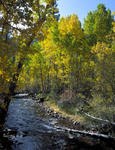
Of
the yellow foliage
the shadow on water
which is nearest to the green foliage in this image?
the yellow foliage

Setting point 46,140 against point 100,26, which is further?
point 100,26

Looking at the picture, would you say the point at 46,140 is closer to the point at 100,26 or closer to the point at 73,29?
the point at 73,29

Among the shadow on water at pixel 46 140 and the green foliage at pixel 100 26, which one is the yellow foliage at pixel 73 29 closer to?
the green foliage at pixel 100 26

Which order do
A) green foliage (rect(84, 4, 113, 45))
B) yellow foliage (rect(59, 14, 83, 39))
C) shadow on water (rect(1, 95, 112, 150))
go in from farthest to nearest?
green foliage (rect(84, 4, 113, 45))
yellow foliage (rect(59, 14, 83, 39))
shadow on water (rect(1, 95, 112, 150))

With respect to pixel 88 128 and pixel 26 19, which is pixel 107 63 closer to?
pixel 88 128

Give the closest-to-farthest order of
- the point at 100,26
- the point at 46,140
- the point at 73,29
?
the point at 46,140
the point at 73,29
the point at 100,26

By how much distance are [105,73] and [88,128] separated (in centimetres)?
412

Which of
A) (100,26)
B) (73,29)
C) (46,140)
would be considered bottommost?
(46,140)

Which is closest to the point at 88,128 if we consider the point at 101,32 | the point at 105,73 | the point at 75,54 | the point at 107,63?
the point at 105,73

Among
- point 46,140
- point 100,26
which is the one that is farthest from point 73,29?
point 46,140

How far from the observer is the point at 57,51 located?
16938 millimetres

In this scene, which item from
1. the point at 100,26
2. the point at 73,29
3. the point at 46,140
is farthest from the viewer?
the point at 100,26

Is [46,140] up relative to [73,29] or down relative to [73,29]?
down

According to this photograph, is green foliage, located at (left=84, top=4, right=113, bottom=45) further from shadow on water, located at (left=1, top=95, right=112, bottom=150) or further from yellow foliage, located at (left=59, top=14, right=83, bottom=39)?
shadow on water, located at (left=1, top=95, right=112, bottom=150)
